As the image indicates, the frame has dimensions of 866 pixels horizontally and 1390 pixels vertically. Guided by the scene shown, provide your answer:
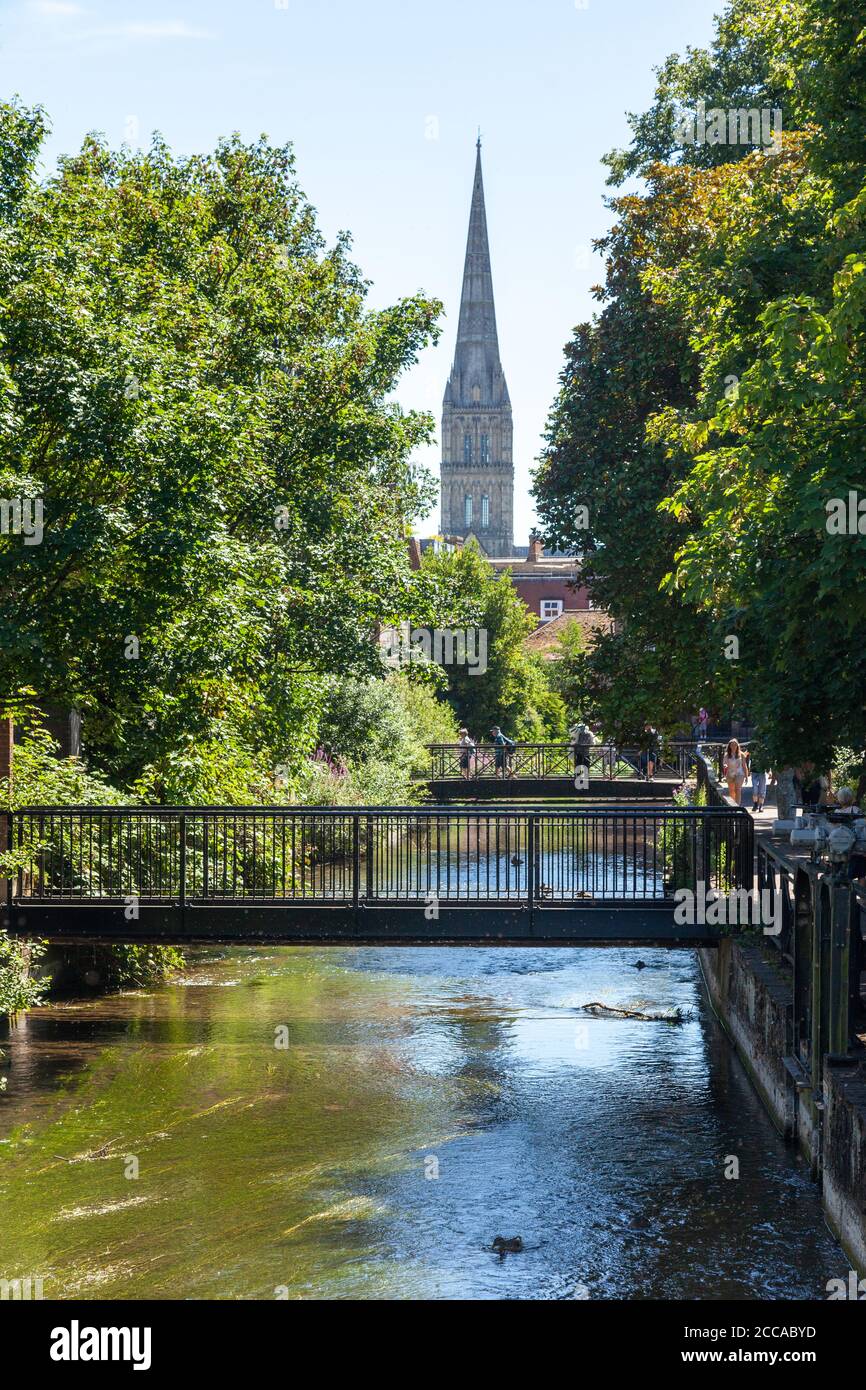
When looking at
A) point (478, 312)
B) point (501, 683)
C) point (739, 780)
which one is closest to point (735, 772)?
point (739, 780)

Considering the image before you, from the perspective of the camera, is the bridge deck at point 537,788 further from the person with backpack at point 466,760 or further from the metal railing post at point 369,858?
the metal railing post at point 369,858

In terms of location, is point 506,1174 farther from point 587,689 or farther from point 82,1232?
point 587,689

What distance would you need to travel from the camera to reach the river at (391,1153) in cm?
1084

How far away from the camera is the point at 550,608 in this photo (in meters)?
108

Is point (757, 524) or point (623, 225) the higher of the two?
point (623, 225)

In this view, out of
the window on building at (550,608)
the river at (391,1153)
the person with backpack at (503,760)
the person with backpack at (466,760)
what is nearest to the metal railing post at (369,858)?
the river at (391,1153)

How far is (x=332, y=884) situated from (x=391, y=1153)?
3.95 m

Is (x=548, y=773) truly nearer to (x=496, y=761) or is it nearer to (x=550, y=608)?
(x=496, y=761)

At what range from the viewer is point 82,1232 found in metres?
11.5

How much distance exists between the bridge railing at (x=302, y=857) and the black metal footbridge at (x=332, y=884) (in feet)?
0.08

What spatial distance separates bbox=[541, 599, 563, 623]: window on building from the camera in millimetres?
107562

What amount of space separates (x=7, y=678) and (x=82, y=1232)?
20.2 ft
